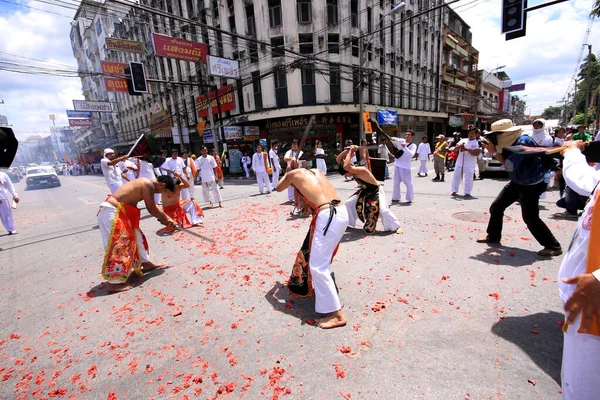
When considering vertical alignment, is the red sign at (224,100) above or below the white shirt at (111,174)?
above

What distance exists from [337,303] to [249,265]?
2034 millimetres

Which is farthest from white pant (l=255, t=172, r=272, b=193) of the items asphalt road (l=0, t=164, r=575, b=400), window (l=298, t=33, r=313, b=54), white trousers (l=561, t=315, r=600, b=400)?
window (l=298, t=33, r=313, b=54)

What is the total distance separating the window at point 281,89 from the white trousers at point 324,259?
733 inches

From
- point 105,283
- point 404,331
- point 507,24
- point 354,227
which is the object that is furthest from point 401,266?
point 507,24

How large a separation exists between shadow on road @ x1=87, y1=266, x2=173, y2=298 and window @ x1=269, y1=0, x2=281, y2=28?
2036cm

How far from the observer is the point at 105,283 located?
4293 mm

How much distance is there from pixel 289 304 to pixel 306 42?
2052 centimetres

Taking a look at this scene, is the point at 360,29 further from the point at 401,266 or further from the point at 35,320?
the point at 35,320

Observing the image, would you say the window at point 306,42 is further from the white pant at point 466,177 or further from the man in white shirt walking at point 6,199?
the man in white shirt walking at point 6,199

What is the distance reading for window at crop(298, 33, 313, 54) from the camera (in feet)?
64.6

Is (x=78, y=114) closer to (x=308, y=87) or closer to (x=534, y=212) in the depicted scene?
(x=308, y=87)

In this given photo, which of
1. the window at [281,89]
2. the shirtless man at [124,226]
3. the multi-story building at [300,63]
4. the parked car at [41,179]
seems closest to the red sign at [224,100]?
the multi-story building at [300,63]

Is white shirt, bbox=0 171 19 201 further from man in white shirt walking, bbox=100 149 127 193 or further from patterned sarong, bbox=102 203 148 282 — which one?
patterned sarong, bbox=102 203 148 282

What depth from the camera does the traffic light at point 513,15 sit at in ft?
23.3
